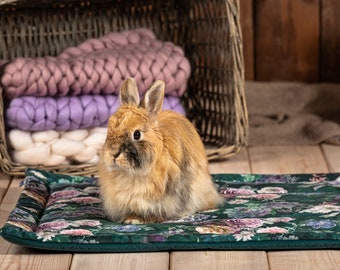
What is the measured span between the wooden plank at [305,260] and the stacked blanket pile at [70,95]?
39.5 inches

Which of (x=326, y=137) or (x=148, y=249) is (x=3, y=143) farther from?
(x=326, y=137)

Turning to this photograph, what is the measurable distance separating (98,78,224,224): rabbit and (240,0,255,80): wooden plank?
1635 mm

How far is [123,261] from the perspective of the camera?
2.19 meters

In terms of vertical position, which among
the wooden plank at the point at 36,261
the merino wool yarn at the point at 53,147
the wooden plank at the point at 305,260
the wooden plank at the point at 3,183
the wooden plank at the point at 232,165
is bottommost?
the wooden plank at the point at 232,165

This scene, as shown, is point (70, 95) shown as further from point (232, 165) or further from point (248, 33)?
point (248, 33)

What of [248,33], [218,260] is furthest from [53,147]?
[248,33]

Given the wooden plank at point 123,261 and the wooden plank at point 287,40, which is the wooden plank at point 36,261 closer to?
the wooden plank at point 123,261

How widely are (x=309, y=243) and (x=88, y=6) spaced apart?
1.54 metres

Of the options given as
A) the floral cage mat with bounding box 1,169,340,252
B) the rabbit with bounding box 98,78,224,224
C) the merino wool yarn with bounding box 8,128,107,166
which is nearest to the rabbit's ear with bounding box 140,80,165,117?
the rabbit with bounding box 98,78,224,224

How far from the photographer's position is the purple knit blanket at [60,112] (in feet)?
Answer: 9.62

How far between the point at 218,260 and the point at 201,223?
6.5 inches

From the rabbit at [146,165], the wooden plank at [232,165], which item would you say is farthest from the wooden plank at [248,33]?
the rabbit at [146,165]

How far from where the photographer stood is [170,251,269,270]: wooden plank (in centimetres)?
214

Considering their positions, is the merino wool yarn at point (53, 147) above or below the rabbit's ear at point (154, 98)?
below
